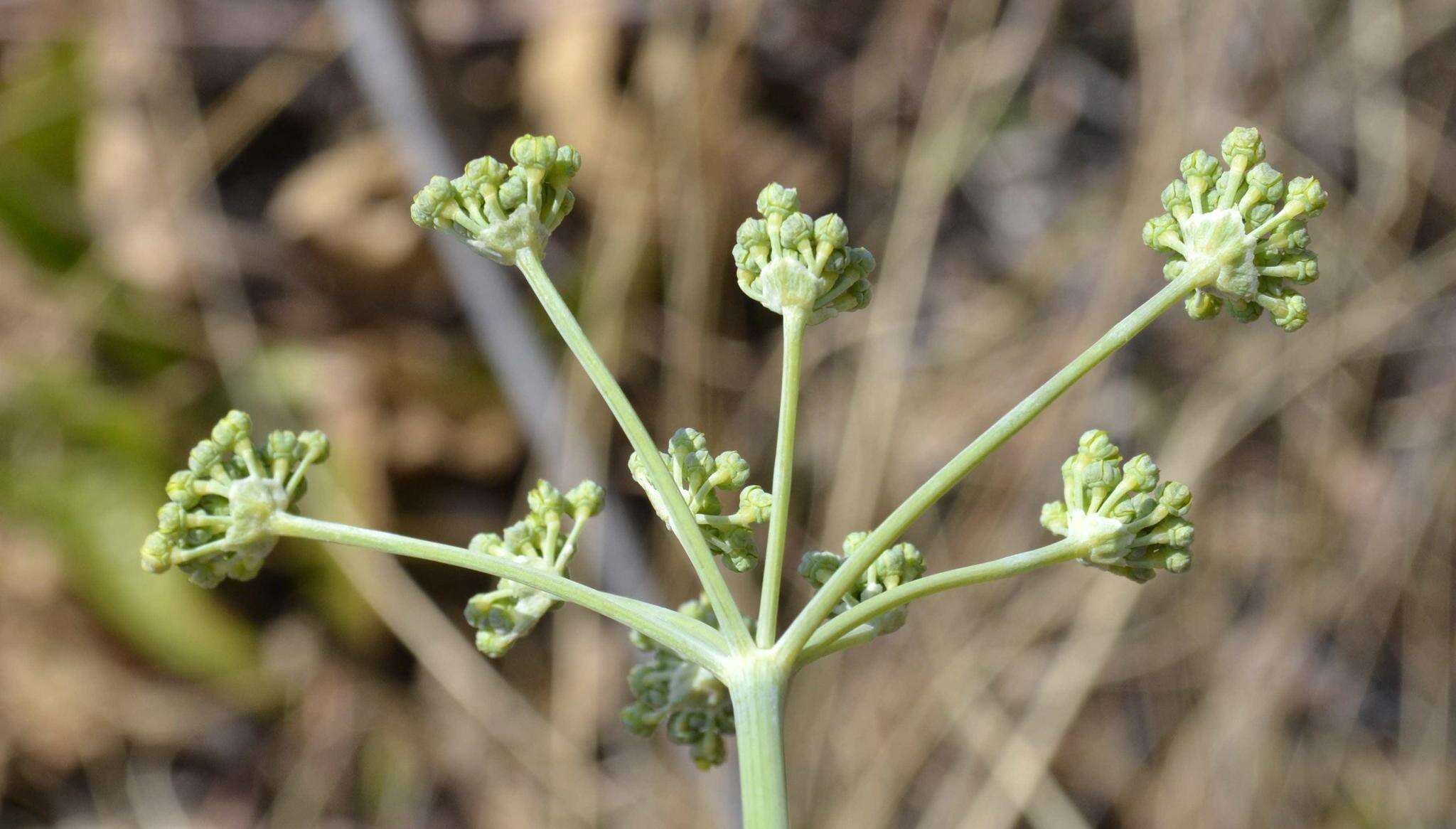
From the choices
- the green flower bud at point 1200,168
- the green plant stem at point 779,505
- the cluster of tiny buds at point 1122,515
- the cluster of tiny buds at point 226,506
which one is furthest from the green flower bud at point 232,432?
the green flower bud at point 1200,168

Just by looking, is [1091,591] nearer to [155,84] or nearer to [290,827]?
[290,827]

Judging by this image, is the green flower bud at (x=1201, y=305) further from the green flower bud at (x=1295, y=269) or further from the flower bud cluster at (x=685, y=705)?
the flower bud cluster at (x=685, y=705)

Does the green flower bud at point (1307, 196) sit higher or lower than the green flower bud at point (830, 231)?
lower

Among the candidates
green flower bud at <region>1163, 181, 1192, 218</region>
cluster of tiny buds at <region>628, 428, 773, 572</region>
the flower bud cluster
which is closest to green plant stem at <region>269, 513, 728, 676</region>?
cluster of tiny buds at <region>628, 428, 773, 572</region>

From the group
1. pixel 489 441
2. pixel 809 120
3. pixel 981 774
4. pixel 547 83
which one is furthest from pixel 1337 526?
pixel 547 83

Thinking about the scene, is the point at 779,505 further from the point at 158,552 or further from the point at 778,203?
the point at 158,552

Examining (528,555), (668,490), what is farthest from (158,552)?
(668,490)
